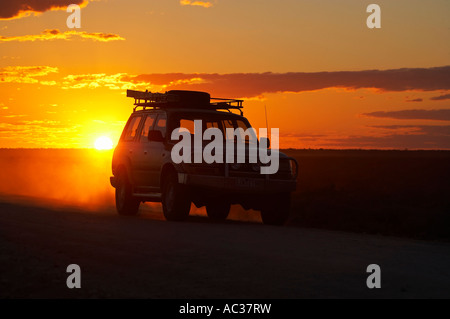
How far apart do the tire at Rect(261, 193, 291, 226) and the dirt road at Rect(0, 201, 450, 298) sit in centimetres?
182

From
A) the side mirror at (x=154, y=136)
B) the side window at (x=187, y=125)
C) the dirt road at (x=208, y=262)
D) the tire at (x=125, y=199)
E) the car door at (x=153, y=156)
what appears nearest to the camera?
the dirt road at (x=208, y=262)

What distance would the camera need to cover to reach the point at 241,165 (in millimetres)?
15031

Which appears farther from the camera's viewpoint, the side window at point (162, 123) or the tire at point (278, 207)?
the side window at point (162, 123)

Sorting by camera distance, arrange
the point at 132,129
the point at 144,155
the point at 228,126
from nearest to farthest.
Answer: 1. the point at 144,155
2. the point at 228,126
3. the point at 132,129

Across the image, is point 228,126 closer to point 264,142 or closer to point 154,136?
point 264,142

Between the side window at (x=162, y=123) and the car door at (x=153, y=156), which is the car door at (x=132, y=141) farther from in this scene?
the side window at (x=162, y=123)

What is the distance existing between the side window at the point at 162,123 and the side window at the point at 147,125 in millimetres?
276

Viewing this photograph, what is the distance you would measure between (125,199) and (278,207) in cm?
378

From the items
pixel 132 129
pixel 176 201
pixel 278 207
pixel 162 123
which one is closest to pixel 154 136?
pixel 162 123

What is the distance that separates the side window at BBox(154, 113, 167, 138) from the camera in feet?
52.8

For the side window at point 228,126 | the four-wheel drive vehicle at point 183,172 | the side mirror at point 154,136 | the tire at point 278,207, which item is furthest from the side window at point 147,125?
the tire at point 278,207

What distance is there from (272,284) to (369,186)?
1317 inches

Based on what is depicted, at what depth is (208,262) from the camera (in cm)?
948

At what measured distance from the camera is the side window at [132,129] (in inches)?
695
